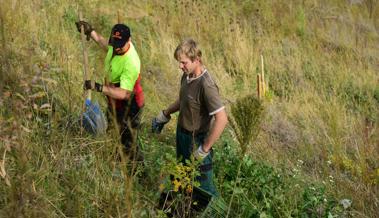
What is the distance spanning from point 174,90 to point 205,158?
3129 millimetres

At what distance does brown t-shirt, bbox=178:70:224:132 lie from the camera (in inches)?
140

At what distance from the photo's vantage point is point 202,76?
3.61 m

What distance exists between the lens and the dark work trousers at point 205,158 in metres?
3.66

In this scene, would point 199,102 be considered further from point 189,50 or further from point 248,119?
point 248,119

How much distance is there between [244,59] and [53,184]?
18.2 ft

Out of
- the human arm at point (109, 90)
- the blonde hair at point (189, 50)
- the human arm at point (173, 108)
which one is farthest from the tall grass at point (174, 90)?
the blonde hair at point (189, 50)

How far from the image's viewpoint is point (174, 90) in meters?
6.73

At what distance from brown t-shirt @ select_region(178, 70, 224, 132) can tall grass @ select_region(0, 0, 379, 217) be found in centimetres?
51

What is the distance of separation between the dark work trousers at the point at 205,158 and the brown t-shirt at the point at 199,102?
0.19 ft

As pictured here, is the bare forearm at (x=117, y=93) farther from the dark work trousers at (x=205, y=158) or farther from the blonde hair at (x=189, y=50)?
the blonde hair at (x=189, y=50)

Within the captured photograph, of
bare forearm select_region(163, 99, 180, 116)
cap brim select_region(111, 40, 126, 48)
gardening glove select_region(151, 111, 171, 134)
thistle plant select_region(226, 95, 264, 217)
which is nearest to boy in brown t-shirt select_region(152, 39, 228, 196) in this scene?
bare forearm select_region(163, 99, 180, 116)

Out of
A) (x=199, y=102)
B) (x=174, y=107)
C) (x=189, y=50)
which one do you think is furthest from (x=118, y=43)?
(x=199, y=102)

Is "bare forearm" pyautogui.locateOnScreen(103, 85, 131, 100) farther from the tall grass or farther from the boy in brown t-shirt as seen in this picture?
the boy in brown t-shirt

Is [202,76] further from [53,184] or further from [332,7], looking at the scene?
[332,7]
